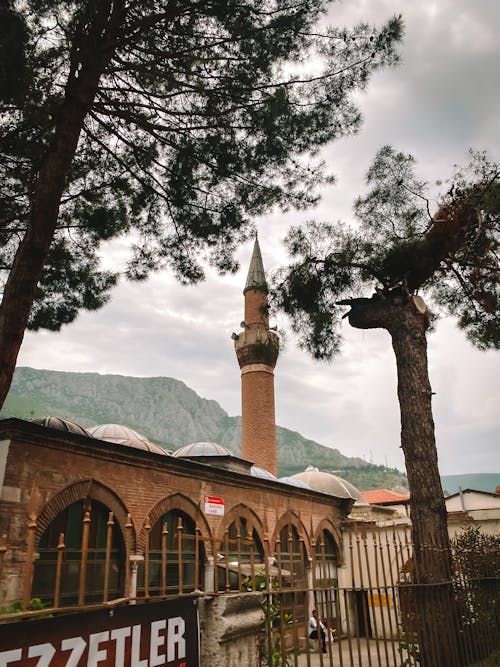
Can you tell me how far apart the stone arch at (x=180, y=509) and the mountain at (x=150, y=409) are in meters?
130

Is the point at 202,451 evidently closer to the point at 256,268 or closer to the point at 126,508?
the point at 126,508

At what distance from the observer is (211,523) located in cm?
1207

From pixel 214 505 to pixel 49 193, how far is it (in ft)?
28.0

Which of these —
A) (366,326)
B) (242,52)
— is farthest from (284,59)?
(366,326)

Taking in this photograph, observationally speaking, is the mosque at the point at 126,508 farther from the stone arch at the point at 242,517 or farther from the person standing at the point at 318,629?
the person standing at the point at 318,629

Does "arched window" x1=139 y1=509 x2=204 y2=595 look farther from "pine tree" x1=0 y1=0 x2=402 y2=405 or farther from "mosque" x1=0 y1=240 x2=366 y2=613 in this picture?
"pine tree" x1=0 y1=0 x2=402 y2=405

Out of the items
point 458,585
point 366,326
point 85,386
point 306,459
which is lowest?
point 458,585

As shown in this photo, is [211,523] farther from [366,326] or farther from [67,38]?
[67,38]

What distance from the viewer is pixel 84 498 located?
920 centimetres

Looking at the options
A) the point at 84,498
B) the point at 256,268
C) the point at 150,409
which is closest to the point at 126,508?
the point at 84,498

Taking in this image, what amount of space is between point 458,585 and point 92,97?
24.3 feet

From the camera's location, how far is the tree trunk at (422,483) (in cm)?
616

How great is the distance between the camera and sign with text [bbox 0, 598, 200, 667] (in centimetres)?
221

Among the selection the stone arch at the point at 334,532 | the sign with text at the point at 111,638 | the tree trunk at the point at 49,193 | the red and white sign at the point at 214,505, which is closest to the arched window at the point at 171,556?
the red and white sign at the point at 214,505
